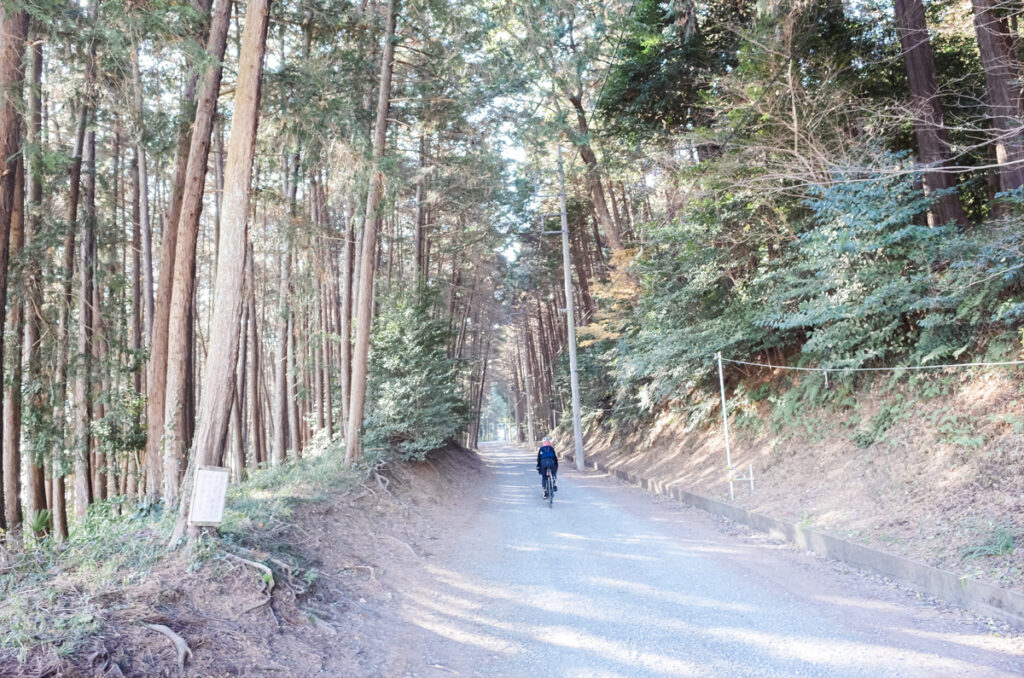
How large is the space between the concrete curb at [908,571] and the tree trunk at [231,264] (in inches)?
262

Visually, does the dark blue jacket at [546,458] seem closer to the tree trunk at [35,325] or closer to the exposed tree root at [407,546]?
the exposed tree root at [407,546]

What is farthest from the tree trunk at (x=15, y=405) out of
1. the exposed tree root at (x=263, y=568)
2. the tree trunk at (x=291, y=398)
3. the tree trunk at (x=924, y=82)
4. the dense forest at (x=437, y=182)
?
the tree trunk at (x=924, y=82)

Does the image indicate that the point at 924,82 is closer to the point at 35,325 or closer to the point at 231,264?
the point at 231,264

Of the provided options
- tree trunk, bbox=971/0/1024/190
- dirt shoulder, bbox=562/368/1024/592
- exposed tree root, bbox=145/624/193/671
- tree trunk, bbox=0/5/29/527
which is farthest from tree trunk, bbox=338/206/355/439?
tree trunk, bbox=971/0/1024/190

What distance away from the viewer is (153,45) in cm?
709

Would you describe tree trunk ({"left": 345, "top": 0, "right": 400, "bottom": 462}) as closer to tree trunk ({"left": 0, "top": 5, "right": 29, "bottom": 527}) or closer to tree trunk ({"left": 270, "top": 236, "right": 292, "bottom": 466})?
tree trunk ({"left": 270, "top": 236, "right": 292, "bottom": 466})

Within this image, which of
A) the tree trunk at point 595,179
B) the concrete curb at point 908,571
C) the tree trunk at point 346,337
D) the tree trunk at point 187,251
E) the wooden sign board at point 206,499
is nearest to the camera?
the concrete curb at point 908,571

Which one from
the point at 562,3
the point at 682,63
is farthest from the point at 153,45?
the point at 682,63

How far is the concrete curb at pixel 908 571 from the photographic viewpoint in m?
4.22

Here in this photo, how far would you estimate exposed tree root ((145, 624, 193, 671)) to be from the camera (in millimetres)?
3396

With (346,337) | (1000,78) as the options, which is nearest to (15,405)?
(346,337)

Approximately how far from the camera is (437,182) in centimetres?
1580

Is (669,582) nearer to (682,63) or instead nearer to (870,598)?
(870,598)

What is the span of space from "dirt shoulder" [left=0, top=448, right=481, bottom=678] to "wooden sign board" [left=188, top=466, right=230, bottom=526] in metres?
0.24
